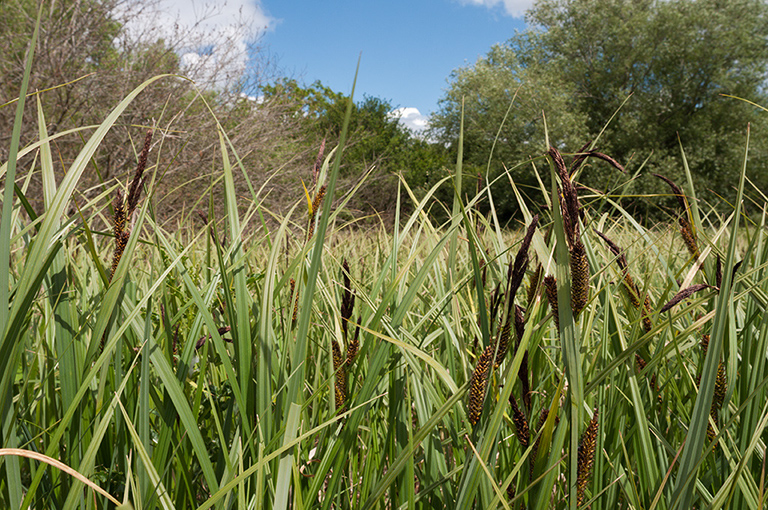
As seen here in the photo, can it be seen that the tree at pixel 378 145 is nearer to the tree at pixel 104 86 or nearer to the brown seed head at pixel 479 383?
the tree at pixel 104 86

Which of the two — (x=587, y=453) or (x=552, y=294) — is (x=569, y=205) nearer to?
(x=552, y=294)

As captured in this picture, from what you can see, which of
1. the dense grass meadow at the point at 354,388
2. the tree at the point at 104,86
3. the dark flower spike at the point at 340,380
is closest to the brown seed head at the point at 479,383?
the dense grass meadow at the point at 354,388

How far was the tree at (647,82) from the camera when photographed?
2084cm

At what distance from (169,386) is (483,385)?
49 centimetres

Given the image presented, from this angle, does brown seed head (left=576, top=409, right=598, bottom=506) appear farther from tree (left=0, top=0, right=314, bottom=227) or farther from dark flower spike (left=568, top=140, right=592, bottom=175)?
tree (left=0, top=0, right=314, bottom=227)

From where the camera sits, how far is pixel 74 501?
0.68 m

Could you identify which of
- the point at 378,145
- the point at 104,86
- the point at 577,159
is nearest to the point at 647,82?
the point at 378,145

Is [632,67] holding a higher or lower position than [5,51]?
higher

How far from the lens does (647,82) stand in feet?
74.5

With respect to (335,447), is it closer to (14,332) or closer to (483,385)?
(483,385)

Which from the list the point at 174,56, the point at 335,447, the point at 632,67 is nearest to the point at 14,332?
the point at 335,447

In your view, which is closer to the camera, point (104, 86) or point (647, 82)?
point (104, 86)

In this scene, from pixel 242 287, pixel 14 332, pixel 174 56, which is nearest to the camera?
pixel 14 332

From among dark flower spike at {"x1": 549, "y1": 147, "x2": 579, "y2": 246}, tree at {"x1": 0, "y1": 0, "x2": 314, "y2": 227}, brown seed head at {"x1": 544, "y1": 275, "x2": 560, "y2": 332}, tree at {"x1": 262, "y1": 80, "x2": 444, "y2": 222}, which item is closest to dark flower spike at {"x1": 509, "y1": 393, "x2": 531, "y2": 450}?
brown seed head at {"x1": 544, "y1": 275, "x2": 560, "y2": 332}
